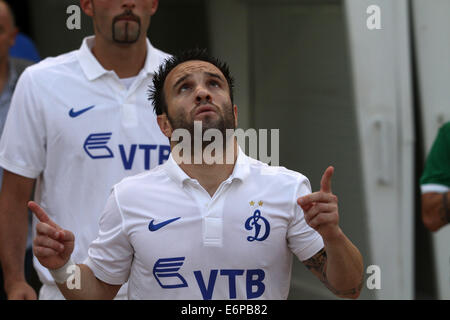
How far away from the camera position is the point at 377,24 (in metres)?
4.39

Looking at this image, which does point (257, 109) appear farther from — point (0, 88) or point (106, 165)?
point (106, 165)

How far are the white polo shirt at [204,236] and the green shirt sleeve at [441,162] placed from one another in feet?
3.38

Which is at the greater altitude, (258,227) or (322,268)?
(258,227)

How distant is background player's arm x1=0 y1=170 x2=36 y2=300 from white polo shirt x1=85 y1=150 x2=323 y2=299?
831mm

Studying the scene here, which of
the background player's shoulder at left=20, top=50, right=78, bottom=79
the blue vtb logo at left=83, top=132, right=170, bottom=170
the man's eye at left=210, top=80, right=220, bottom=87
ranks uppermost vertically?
the background player's shoulder at left=20, top=50, right=78, bottom=79

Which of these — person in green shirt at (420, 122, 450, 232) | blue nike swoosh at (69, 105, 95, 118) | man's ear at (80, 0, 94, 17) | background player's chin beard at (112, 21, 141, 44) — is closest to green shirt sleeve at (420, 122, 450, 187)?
person in green shirt at (420, 122, 450, 232)

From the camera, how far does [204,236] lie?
2.47 m

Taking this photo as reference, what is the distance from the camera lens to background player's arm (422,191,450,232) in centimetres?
336

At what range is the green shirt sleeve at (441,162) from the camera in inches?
134

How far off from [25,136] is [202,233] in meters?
1.13

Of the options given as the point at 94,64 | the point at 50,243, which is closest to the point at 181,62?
the point at 94,64

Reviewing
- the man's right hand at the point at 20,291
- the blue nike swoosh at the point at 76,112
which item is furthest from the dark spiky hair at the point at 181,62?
the man's right hand at the point at 20,291

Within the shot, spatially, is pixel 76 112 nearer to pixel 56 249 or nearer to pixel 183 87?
pixel 183 87

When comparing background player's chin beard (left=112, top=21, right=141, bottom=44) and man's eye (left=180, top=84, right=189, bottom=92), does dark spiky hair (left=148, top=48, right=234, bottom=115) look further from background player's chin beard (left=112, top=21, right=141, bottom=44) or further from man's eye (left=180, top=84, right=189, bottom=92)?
background player's chin beard (left=112, top=21, right=141, bottom=44)
